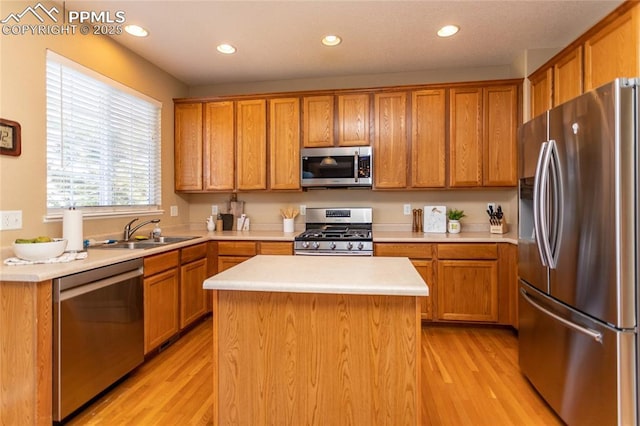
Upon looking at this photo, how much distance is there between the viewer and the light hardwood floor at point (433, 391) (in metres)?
1.98

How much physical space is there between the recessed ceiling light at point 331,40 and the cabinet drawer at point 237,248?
2.02 meters

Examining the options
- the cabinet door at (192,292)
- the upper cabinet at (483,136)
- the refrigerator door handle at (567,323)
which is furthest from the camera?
the upper cabinet at (483,136)

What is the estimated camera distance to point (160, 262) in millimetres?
2715

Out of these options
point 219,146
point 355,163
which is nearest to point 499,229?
point 355,163

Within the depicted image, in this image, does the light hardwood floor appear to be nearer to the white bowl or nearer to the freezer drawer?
the freezer drawer

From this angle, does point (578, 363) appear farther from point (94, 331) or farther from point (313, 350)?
point (94, 331)

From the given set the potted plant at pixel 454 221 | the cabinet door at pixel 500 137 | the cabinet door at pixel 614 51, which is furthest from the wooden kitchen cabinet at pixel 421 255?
the cabinet door at pixel 614 51

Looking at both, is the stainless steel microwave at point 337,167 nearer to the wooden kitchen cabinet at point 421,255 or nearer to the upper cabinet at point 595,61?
the wooden kitchen cabinet at point 421,255

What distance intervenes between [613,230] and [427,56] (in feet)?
8.23

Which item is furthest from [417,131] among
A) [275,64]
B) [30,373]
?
[30,373]

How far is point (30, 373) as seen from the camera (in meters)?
1.75

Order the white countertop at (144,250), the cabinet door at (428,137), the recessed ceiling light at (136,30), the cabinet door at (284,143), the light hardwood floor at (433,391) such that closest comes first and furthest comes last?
the white countertop at (144,250), the light hardwood floor at (433,391), the recessed ceiling light at (136,30), the cabinet door at (428,137), the cabinet door at (284,143)

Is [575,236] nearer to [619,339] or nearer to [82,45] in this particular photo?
[619,339]

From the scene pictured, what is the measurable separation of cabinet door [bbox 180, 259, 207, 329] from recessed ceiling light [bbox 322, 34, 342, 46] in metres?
2.34
